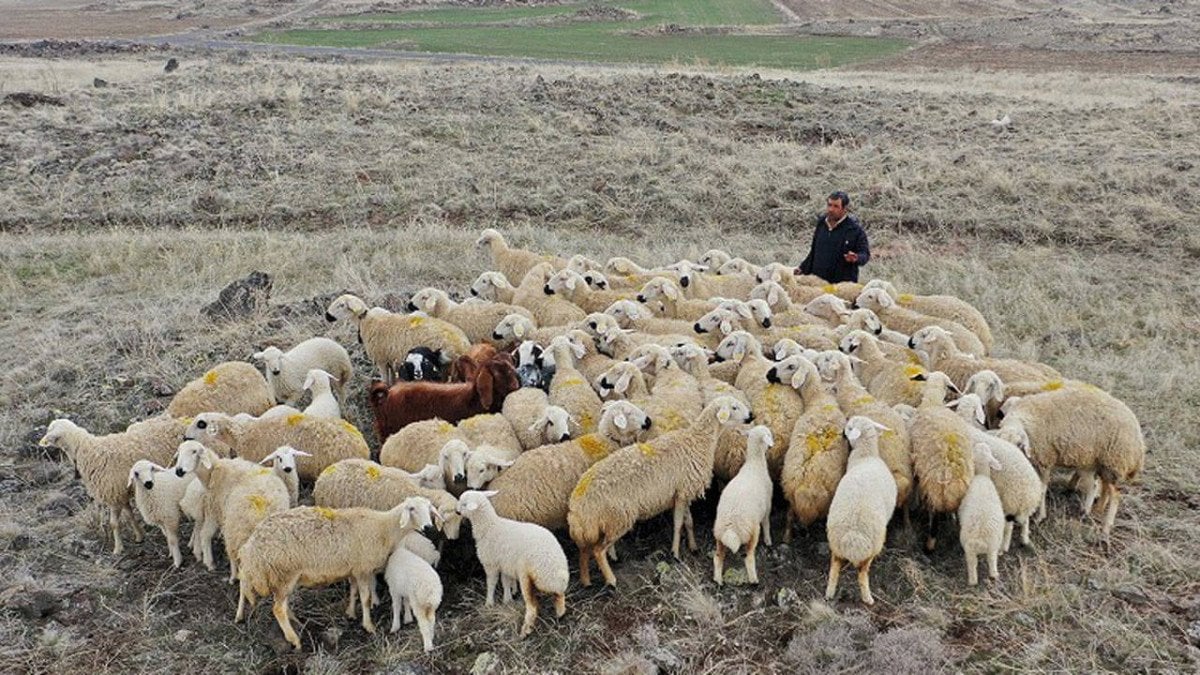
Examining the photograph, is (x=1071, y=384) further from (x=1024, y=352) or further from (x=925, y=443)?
(x=1024, y=352)

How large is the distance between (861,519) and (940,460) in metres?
1.10

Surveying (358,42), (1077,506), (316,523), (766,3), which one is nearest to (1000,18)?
(766,3)

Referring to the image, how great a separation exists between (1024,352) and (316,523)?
9.27m

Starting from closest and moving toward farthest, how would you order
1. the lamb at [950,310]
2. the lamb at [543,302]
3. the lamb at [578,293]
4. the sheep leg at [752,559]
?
the sheep leg at [752,559], the lamb at [950,310], the lamb at [543,302], the lamb at [578,293]

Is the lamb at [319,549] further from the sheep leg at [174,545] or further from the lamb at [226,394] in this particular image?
the lamb at [226,394]

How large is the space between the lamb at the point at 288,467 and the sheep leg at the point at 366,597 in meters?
1.11

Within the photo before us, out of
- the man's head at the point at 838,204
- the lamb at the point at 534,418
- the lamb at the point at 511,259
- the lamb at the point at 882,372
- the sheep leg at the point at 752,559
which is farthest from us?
the lamb at the point at 511,259

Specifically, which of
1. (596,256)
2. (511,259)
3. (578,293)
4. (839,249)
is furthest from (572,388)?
(596,256)

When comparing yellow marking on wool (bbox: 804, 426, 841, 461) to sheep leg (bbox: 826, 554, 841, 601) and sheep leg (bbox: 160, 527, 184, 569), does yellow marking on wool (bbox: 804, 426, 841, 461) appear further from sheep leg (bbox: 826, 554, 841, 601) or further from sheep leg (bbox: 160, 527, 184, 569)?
sheep leg (bbox: 160, 527, 184, 569)

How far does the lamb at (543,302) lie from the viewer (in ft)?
37.6

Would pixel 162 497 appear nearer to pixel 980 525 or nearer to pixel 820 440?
pixel 820 440

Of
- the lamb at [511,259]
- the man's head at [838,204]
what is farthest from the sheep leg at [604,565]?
the man's head at [838,204]

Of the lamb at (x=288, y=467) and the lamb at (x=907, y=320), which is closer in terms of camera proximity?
the lamb at (x=288, y=467)

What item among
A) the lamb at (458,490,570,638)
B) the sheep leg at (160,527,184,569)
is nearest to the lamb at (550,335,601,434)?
the lamb at (458,490,570,638)
